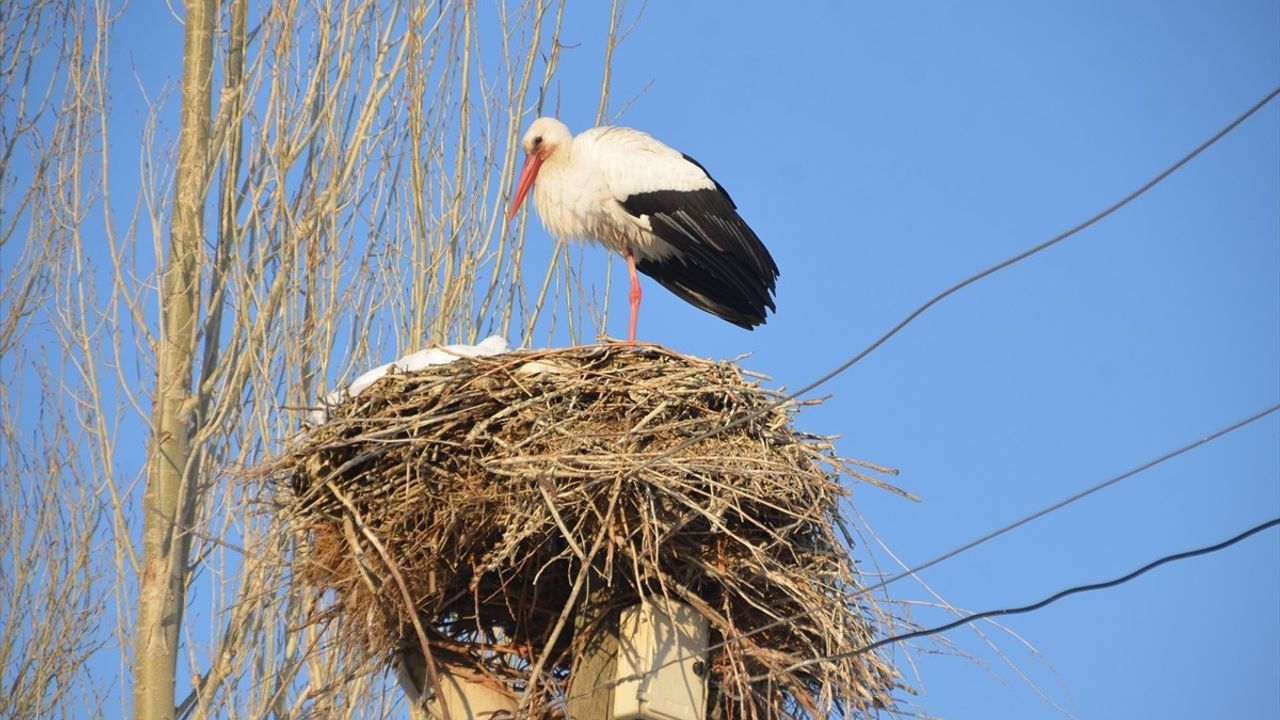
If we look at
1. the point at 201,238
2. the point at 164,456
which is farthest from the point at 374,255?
the point at 164,456

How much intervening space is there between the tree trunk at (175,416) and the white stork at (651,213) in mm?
1596

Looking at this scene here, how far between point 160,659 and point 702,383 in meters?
3.02

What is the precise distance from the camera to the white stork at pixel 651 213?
6.65 meters

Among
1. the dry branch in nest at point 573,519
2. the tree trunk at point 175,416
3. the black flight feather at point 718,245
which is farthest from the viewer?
the tree trunk at point 175,416

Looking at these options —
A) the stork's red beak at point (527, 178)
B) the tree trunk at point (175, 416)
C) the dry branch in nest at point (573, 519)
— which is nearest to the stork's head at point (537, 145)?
the stork's red beak at point (527, 178)

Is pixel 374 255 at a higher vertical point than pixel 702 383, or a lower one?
higher

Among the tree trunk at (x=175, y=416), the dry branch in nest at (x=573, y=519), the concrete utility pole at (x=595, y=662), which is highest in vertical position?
the tree trunk at (x=175, y=416)

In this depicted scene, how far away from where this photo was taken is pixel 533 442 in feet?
15.5

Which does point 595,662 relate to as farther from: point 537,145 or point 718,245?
point 537,145

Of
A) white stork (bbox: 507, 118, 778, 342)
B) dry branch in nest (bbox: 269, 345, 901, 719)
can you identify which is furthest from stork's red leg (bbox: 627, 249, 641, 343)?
dry branch in nest (bbox: 269, 345, 901, 719)

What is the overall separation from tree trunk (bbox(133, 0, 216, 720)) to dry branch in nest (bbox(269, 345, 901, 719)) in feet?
6.01

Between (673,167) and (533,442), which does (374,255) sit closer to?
(673,167)

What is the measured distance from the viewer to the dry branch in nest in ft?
14.9

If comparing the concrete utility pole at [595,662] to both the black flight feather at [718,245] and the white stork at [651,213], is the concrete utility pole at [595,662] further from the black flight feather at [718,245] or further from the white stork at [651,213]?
the black flight feather at [718,245]
